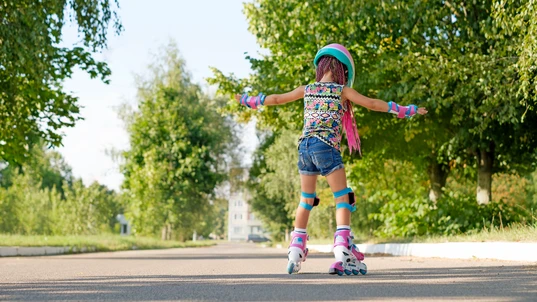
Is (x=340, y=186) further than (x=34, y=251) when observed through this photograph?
No

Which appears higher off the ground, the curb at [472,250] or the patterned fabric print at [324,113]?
the patterned fabric print at [324,113]

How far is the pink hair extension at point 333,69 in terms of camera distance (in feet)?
24.3

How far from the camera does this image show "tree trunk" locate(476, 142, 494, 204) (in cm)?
1967

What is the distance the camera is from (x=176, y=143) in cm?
4788

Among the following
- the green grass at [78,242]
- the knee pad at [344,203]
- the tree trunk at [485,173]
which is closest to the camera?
the knee pad at [344,203]

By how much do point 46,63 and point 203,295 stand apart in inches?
463

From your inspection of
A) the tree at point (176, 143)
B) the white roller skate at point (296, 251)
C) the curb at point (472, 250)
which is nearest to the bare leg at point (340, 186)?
the white roller skate at point (296, 251)

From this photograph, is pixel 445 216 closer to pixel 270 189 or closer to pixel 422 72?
pixel 422 72

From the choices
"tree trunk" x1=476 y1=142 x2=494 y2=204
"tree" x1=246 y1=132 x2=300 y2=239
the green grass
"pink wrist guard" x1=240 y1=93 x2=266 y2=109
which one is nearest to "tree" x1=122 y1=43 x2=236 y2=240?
"tree" x1=246 y1=132 x2=300 y2=239

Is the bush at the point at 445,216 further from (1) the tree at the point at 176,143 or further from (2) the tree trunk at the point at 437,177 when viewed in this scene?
(1) the tree at the point at 176,143

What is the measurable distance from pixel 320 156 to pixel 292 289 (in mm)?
1775

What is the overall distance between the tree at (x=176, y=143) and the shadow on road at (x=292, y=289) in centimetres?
3766

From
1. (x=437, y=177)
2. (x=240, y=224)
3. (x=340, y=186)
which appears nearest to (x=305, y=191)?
(x=340, y=186)

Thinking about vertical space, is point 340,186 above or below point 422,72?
below
